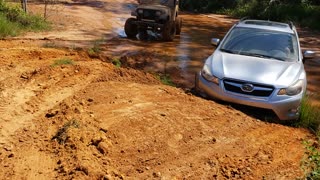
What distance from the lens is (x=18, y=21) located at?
14.5 meters

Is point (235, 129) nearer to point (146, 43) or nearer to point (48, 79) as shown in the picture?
point (48, 79)

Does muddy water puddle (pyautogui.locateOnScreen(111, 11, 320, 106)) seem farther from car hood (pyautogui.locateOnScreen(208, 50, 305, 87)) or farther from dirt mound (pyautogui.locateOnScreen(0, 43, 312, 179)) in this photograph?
dirt mound (pyautogui.locateOnScreen(0, 43, 312, 179))

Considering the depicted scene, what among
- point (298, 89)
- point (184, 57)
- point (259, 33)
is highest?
point (259, 33)

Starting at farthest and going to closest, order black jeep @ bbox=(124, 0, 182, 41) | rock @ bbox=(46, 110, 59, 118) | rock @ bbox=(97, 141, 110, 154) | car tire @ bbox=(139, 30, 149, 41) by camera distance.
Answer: car tire @ bbox=(139, 30, 149, 41), black jeep @ bbox=(124, 0, 182, 41), rock @ bbox=(46, 110, 59, 118), rock @ bbox=(97, 141, 110, 154)

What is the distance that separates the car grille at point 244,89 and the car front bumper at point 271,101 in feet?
0.18

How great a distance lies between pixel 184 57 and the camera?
12.5 meters

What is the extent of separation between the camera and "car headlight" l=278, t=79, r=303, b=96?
6.63 m

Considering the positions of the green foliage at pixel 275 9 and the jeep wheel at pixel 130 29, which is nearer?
the jeep wheel at pixel 130 29

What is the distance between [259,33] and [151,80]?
2447 mm

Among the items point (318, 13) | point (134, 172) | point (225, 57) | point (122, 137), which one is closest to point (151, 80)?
point (225, 57)

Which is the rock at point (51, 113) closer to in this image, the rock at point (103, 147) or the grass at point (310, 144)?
the rock at point (103, 147)

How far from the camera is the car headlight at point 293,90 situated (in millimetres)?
6629

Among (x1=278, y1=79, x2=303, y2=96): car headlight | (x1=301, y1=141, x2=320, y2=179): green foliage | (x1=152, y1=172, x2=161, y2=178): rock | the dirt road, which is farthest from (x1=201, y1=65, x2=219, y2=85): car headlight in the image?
(x1=152, y1=172, x2=161, y2=178): rock

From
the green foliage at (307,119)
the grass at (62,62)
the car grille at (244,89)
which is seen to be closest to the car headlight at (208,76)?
the car grille at (244,89)
